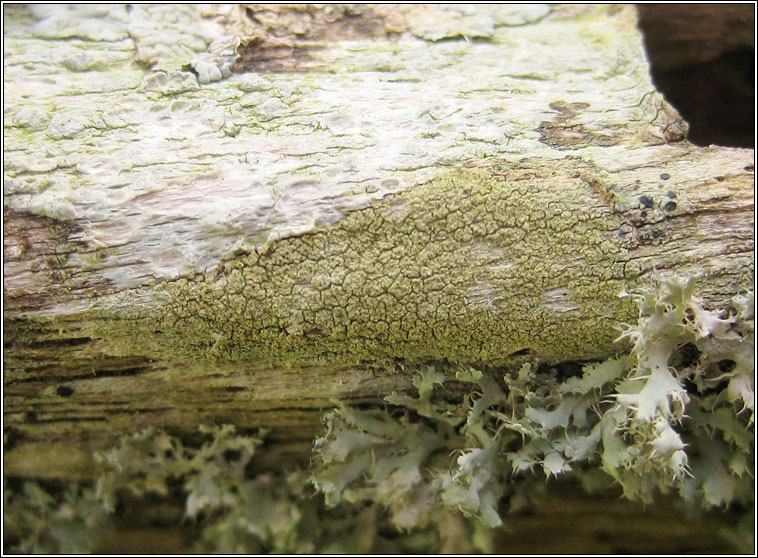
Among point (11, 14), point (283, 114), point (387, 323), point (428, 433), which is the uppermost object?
point (11, 14)

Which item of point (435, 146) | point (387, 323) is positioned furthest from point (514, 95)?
point (387, 323)

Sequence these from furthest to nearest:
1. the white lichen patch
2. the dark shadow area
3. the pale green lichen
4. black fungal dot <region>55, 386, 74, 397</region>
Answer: the dark shadow area, black fungal dot <region>55, 386, 74, 397</region>, the white lichen patch, the pale green lichen

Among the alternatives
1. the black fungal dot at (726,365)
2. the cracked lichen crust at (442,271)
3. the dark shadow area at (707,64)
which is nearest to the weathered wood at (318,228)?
the cracked lichen crust at (442,271)

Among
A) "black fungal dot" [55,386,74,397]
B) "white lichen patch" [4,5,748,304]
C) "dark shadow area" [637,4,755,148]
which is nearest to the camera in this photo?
"white lichen patch" [4,5,748,304]

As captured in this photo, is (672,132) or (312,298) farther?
(672,132)

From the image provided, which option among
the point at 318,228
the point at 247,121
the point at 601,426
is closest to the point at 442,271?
the point at 318,228

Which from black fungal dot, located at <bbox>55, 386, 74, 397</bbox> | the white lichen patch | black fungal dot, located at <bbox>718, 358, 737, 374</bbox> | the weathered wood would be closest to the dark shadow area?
the white lichen patch

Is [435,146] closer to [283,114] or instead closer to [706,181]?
[283,114]

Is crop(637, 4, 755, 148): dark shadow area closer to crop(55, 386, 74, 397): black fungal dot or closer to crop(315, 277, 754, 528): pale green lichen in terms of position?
crop(315, 277, 754, 528): pale green lichen

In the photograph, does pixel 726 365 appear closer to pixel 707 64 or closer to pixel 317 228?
pixel 317 228
